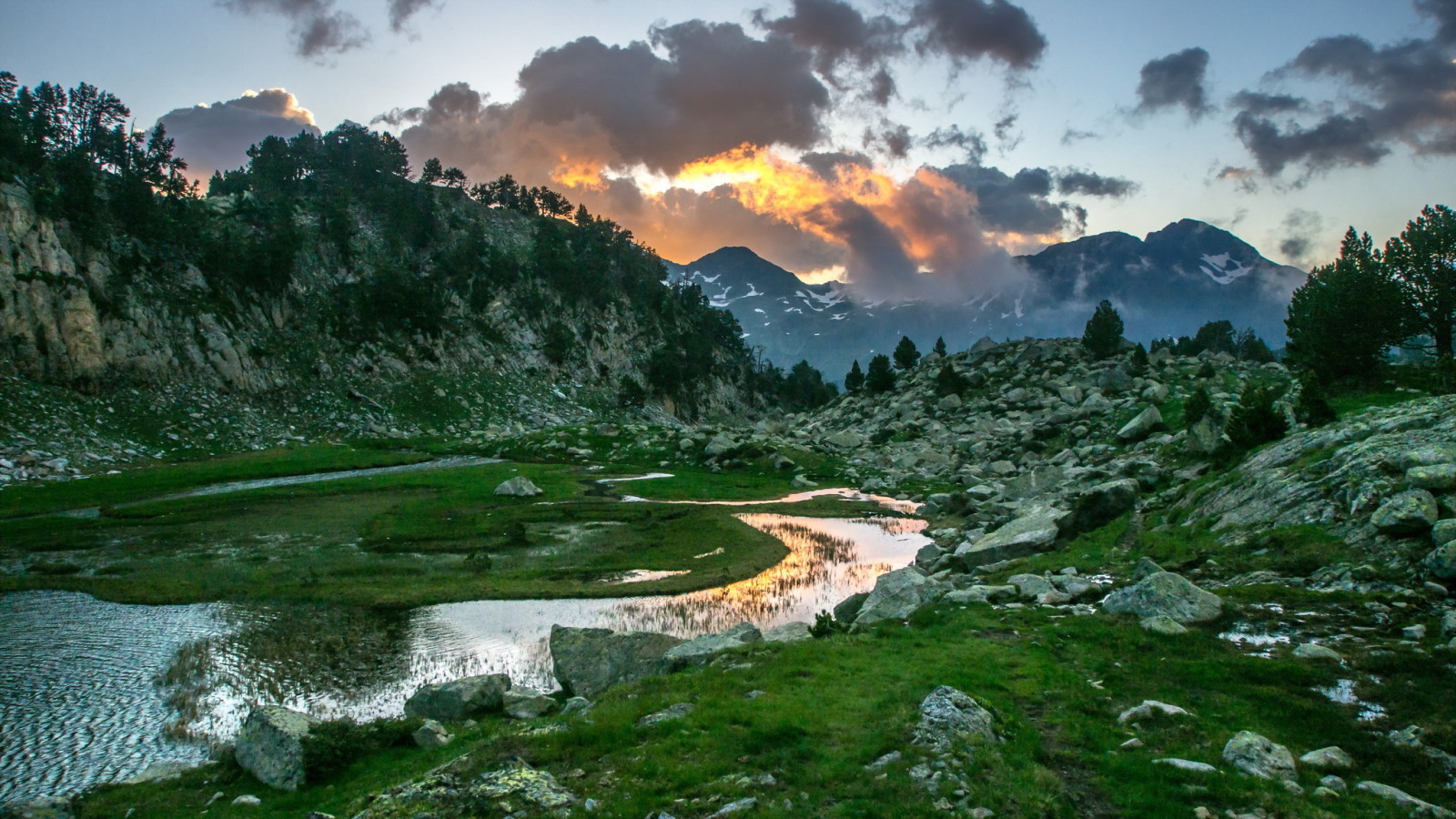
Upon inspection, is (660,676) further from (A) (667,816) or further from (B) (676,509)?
(B) (676,509)

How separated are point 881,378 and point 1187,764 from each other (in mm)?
114806

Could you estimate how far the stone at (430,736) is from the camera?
15914mm

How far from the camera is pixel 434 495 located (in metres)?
62.2

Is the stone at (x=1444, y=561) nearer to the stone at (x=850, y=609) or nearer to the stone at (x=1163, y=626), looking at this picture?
the stone at (x=1163, y=626)

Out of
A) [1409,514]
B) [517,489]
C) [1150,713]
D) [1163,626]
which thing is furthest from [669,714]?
[517,489]

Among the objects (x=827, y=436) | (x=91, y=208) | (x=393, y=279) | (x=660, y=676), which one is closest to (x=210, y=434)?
(x=91, y=208)

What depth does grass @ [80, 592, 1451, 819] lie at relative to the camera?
34.1 ft

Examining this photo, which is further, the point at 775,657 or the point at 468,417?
the point at 468,417

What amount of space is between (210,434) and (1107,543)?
10281 cm

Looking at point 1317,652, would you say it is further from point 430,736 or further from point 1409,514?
point 430,736

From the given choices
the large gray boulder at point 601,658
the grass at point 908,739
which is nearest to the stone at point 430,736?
the grass at point 908,739

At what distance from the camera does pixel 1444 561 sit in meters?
16.7

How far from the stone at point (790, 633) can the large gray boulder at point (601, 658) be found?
3489mm

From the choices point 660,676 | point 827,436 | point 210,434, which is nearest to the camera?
point 660,676
